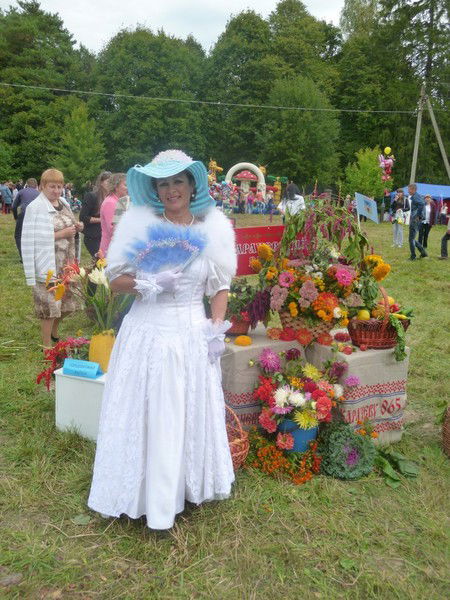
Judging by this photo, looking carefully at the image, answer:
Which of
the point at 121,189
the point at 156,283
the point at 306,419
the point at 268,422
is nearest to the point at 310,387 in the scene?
the point at 306,419

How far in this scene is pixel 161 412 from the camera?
Answer: 258cm

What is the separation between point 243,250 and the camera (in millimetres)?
3730

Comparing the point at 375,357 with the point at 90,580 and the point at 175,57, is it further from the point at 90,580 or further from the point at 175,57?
the point at 175,57

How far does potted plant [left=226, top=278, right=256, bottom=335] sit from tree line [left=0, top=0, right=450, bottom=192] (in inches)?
1291

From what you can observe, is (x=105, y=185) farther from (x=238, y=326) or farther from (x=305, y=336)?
(x=305, y=336)

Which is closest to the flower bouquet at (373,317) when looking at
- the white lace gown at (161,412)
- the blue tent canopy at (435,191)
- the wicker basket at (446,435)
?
the wicker basket at (446,435)

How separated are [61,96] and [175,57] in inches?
331

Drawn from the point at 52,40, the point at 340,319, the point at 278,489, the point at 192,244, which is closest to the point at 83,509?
the point at 278,489

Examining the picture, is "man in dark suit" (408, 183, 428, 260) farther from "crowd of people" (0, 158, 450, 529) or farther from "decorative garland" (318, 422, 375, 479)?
"crowd of people" (0, 158, 450, 529)

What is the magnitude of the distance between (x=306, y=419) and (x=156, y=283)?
4.15ft

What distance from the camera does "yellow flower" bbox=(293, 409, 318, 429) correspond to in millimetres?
3184

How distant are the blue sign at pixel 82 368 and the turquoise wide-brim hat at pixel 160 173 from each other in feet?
4.19

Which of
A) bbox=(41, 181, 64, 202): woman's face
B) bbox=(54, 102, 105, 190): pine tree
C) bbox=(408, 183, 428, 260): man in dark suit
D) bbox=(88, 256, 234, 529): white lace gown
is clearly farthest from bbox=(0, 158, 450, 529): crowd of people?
bbox=(54, 102, 105, 190): pine tree

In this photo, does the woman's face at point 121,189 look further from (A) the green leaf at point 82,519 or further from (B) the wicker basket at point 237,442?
(A) the green leaf at point 82,519
